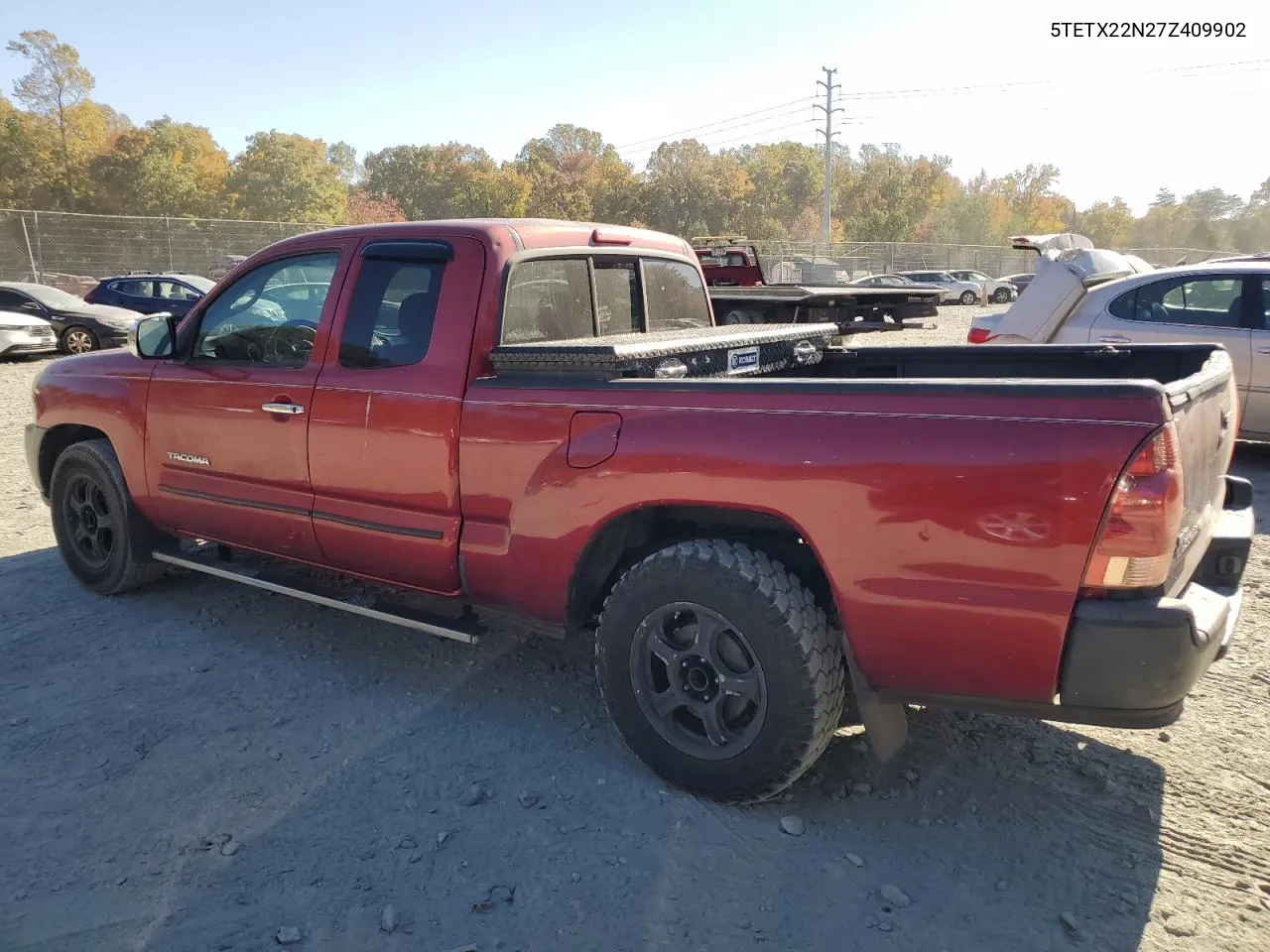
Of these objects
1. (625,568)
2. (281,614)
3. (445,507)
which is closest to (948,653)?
(625,568)

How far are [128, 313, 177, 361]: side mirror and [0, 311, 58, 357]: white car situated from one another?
1387 cm

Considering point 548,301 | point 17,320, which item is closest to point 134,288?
point 17,320

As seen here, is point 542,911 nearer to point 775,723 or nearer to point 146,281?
point 775,723

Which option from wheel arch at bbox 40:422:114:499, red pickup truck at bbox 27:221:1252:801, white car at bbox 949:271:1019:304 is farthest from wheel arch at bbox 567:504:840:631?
white car at bbox 949:271:1019:304

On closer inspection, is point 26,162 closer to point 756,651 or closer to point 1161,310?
point 1161,310

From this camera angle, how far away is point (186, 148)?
52.6m

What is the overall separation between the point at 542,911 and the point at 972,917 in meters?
1.18

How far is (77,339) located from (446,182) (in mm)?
57714

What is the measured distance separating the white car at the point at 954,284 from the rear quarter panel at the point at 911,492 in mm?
35498

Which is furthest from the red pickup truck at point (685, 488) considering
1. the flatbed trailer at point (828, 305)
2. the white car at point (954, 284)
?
the white car at point (954, 284)

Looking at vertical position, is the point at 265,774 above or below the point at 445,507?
below

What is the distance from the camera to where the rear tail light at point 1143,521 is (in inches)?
90.9

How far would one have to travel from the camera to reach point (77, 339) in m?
17.0

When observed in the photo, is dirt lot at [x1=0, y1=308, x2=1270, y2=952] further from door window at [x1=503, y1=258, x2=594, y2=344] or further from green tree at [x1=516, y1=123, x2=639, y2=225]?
green tree at [x1=516, y1=123, x2=639, y2=225]
